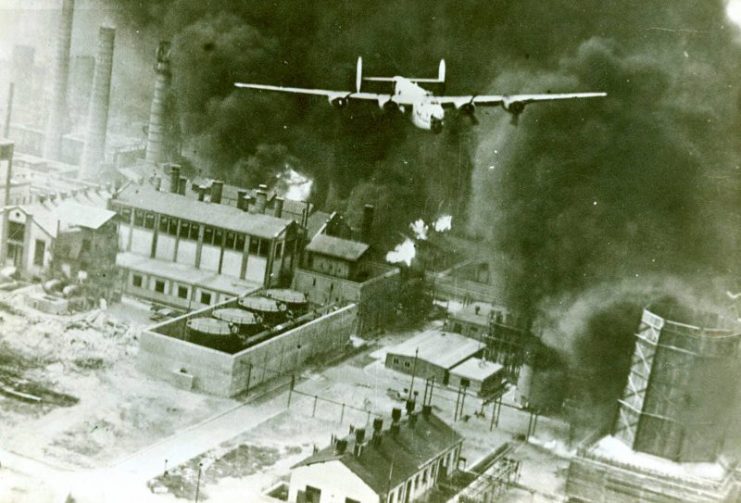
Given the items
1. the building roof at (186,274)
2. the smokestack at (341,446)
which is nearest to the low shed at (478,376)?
the building roof at (186,274)

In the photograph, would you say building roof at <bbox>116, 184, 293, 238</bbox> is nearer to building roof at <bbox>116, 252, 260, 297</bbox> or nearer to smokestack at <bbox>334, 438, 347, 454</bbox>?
building roof at <bbox>116, 252, 260, 297</bbox>

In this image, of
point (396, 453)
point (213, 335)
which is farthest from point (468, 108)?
point (213, 335)

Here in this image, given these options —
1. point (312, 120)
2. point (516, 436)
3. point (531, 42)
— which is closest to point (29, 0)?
point (312, 120)

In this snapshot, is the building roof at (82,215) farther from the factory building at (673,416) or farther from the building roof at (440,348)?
the factory building at (673,416)

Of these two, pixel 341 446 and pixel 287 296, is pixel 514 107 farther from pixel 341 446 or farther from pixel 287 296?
pixel 287 296

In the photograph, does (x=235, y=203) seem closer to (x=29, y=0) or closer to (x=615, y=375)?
(x=29, y=0)

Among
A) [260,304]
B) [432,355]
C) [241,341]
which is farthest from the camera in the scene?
[432,355]
